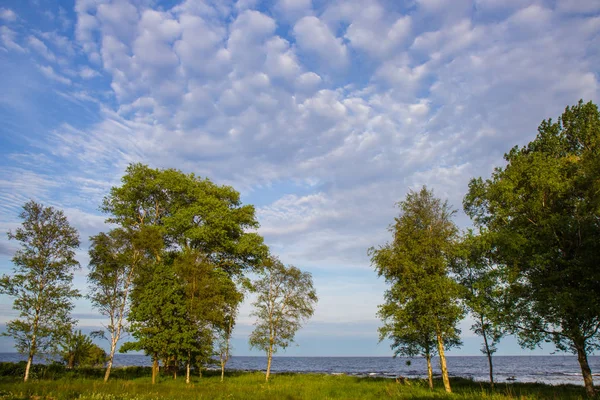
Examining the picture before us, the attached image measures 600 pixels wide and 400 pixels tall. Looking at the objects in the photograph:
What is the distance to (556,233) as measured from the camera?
76.8ft

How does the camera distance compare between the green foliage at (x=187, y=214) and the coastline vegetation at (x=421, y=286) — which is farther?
the green foliage at (x=187, y=214)

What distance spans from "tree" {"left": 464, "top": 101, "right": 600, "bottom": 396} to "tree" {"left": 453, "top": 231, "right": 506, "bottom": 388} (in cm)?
79

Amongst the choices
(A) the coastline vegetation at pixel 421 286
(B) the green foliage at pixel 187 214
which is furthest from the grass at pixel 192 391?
(B) the green foliage at pixel 187 214

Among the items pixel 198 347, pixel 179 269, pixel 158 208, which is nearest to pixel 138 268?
pixel 179 269

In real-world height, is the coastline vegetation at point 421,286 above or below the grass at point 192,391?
above

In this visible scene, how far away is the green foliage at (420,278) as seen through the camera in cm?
2345

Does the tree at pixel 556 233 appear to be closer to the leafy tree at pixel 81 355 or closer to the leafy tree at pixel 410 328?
the leafy tree at pixel 410 328

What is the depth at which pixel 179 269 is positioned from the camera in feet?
98.7

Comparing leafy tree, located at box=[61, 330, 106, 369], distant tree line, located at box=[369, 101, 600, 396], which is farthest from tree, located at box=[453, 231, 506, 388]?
leafy tree, located at box=[61, 330, 106, 369]

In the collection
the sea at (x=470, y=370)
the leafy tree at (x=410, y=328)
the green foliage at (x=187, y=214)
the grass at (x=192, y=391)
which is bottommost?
the sea at (x=470, y=370)

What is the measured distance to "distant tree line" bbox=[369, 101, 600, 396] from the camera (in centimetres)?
2144

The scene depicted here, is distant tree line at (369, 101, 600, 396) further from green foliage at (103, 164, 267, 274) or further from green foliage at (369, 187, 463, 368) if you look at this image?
green foliage at (103, 164, 267, 274)

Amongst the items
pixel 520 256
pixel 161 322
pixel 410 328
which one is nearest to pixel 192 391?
pixel 161 322

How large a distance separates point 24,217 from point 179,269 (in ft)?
38.0
